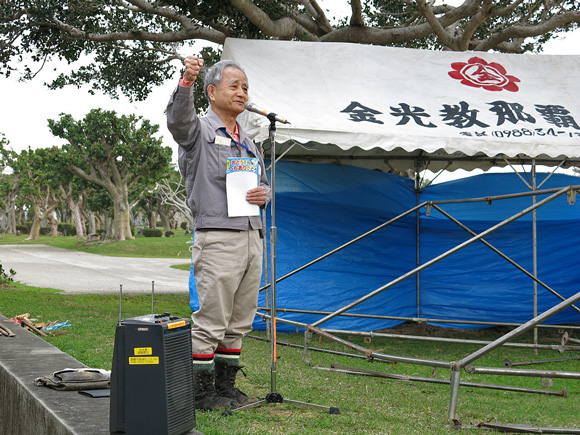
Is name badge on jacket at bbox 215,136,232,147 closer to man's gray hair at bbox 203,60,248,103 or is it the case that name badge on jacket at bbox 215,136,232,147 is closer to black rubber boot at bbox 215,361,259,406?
man's gray hair at bbox 203,60,248,103

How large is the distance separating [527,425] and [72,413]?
2339mm

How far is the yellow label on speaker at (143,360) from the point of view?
2.29 m

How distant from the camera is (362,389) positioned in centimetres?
446

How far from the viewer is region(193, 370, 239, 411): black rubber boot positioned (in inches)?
128

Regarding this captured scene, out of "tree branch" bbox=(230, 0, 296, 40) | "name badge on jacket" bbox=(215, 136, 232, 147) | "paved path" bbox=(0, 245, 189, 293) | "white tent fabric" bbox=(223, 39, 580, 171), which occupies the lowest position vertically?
"paved path" bbox=(0, 245, 189, 293)

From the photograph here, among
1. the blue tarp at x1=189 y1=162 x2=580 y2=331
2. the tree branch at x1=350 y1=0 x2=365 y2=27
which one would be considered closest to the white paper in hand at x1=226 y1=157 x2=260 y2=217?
the blue tarp at x1=189 y1=162 x2=580 y2=331

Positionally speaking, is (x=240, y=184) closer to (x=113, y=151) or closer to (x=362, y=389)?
(x=362, y=389)

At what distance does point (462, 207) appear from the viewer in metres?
8.62

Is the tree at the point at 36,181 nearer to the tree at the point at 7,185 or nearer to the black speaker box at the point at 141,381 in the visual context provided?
the tree at the point at 7,185

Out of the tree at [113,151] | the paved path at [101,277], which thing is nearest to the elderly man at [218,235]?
the paved path at [101,277]

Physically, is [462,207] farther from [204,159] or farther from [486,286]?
[204,159]

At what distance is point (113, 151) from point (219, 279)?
36653mm

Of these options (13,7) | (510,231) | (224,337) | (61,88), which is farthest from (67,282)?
(224,337)

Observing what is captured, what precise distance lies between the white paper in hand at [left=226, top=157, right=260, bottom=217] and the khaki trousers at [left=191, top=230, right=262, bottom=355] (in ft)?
0.38
